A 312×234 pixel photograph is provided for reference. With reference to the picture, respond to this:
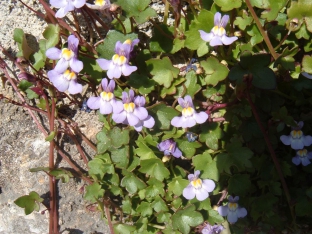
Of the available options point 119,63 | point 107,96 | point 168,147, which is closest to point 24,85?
point 107,96

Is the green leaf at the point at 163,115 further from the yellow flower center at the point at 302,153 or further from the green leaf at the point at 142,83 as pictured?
the yellow flower center at the point at 302,153

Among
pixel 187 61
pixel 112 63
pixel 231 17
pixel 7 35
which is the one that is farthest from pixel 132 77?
pixel 7 35

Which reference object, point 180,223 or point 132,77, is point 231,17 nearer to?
point 132,77

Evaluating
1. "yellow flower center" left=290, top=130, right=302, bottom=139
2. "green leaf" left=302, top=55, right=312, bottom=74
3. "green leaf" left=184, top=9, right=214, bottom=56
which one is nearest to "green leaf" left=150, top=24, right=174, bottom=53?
"green leaf" left=184, top=9, right=214, bottom=56

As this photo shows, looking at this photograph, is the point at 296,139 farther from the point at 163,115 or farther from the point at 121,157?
the point at 121,157

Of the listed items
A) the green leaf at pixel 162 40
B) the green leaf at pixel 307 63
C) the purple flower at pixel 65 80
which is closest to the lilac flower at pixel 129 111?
the purple flower at pixel 65 80
